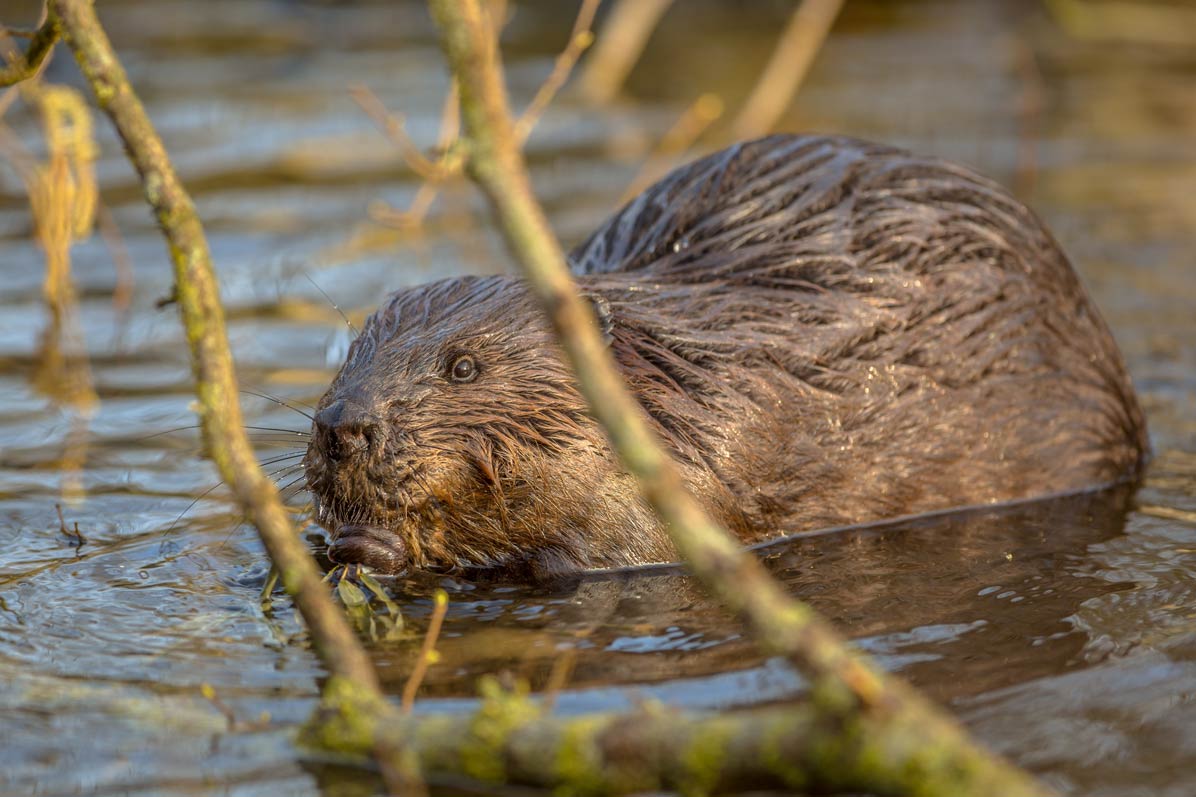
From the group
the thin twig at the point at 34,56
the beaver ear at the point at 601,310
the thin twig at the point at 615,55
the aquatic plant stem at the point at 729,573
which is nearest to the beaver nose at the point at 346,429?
the beaver ear at the point at 601,310

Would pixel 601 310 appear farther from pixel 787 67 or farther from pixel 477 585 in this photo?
pixel 787 67

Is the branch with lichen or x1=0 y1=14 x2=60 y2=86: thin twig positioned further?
x1=0 y1=14 x2=60 y2=86: thin twig

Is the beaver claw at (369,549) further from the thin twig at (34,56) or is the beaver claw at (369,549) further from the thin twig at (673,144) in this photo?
the thin twig at (673,144)

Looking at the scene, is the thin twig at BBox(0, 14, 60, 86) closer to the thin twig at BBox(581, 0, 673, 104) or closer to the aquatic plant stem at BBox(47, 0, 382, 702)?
the aquatic plant stem at BBox(47, 0, 382, 702)

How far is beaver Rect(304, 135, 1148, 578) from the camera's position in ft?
13.0

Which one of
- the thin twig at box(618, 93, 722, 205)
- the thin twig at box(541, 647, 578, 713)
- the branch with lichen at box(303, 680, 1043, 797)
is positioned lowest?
the branch with lichen at box(303, 680, 1043, 797)

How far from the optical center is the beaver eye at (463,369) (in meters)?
4.05

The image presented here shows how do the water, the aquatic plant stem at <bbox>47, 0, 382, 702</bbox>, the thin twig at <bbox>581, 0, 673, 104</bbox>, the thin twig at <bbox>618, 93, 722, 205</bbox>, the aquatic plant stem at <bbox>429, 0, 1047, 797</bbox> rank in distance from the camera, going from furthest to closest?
1. the thin twig at <bbox>581, 0, 673, 104</bbox>
2. the thin twig at <bbox>618, 93, 722, 205</bbox>
3. the water
4. the aquatic plant stem at <bbox>47, 0, 382, 702</bbox>
5. the aquatic plant stem at <bbox>429, 0, 1047, 797</bbox>

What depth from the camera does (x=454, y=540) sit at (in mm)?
3998

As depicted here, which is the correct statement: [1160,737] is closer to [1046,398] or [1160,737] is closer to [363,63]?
[1046,398]

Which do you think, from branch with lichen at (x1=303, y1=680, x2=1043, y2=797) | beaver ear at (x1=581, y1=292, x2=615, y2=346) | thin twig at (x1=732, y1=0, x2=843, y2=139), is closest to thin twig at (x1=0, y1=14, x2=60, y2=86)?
beaver ear at (x1=581, y1=292, x2=615, y2=346)

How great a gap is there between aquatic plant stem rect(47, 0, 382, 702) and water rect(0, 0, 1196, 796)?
427 millimetres

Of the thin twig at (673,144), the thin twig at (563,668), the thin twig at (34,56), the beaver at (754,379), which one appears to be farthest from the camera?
the thin twig at (673,144)

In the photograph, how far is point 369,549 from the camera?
3869 millimetres
